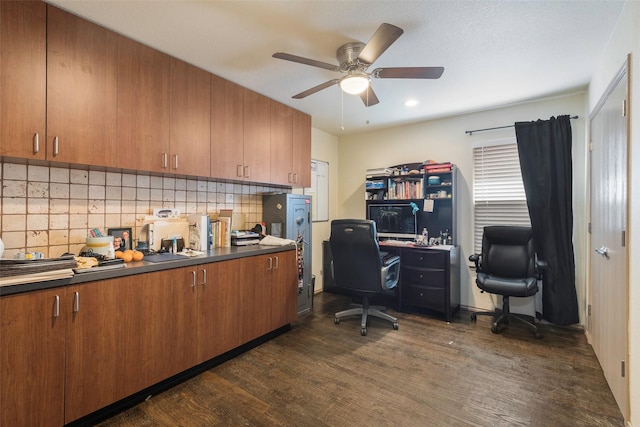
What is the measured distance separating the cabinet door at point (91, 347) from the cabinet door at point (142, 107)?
0.91 metres

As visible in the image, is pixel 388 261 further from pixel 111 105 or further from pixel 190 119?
pixel 111 105

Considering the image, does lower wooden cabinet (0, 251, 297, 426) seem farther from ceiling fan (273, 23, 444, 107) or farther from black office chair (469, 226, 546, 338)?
black office chair (469, 226, 546, 338)

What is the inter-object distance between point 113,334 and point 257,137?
2.12 meters

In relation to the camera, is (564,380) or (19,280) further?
(564,380)

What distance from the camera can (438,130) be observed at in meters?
3.94

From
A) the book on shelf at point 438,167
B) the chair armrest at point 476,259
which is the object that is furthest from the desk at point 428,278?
the book on shelf at point 438,167

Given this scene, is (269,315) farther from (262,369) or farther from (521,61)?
(521,61)

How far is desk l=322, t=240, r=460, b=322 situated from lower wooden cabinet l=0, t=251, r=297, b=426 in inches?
55.9

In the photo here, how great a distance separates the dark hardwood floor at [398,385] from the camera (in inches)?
70.2

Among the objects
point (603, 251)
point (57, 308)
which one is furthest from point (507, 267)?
point (57, 308)

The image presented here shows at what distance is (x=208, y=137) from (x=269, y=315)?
1.76 meters

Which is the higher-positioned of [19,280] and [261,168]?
[261,168]

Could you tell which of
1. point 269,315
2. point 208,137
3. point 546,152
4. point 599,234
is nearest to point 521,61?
point 546,152

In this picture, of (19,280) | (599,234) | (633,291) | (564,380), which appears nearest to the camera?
(19,280)
